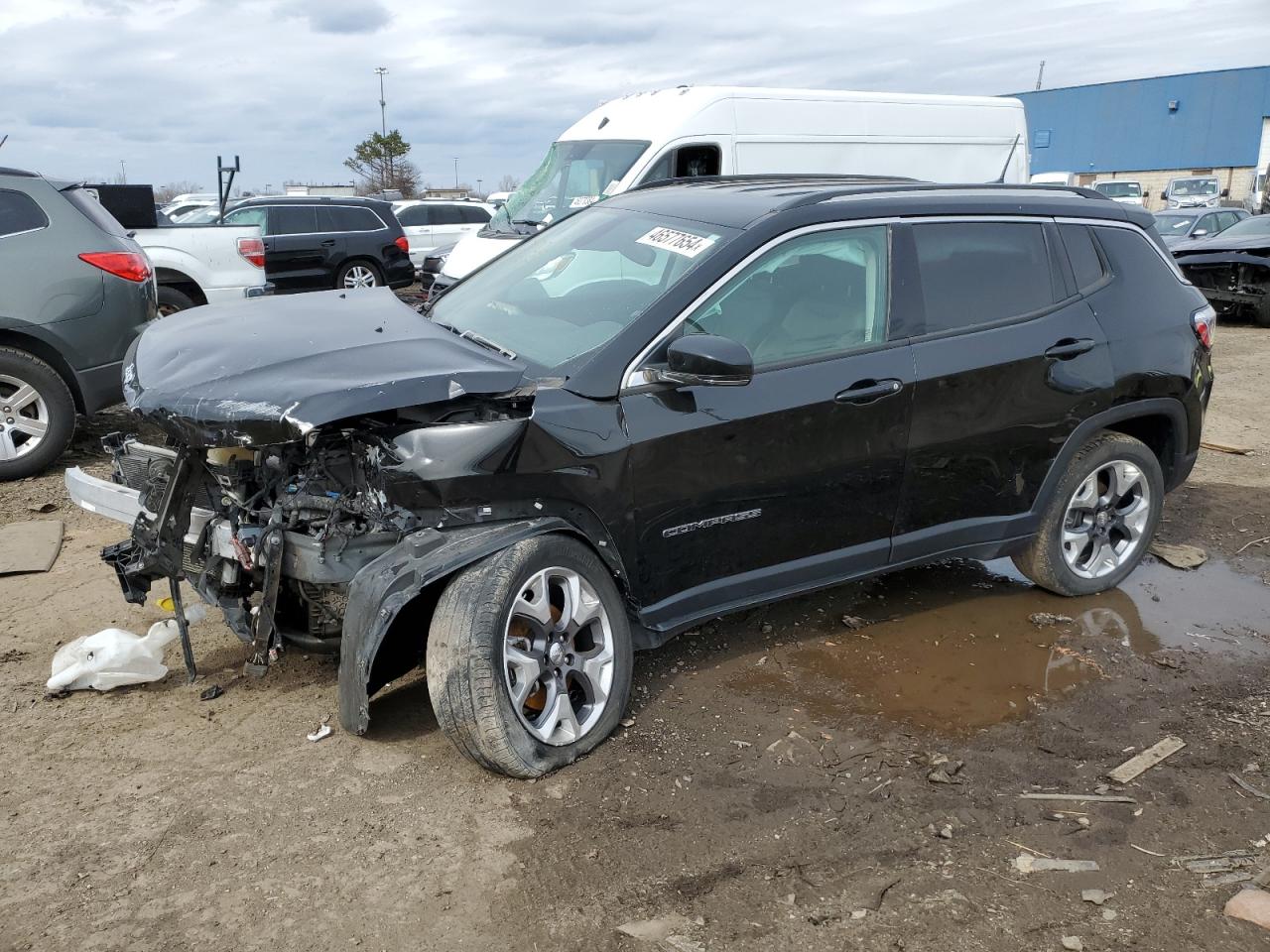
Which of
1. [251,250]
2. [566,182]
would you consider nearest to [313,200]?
[251,250]

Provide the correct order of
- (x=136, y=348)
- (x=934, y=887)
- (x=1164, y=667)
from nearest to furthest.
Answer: (x=934, y=887)
(x=136, y=348)
(x=1164, y=667)

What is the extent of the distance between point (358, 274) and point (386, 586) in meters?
13.5

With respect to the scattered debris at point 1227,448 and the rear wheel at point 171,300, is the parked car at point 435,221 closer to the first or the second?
the rear wheel at point 171,300

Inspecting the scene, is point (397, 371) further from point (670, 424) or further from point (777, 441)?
point (777, 441)

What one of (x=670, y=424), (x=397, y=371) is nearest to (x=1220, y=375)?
(x=670, y=424)

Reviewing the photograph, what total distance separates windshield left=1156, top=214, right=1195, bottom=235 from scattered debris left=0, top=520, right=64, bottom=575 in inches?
716

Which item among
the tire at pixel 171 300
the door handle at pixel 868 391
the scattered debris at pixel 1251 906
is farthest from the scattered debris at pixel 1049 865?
the tire at pixel 171 300

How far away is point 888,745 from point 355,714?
181 centimetres

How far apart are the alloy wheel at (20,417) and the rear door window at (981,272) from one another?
17.7 ft

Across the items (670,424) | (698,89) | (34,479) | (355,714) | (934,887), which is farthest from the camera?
(698,89)

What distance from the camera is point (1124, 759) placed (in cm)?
362

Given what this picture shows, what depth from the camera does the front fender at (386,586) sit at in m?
3.16

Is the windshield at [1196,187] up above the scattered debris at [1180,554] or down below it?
above

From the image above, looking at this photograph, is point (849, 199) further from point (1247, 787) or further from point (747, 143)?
point (747, 143)
